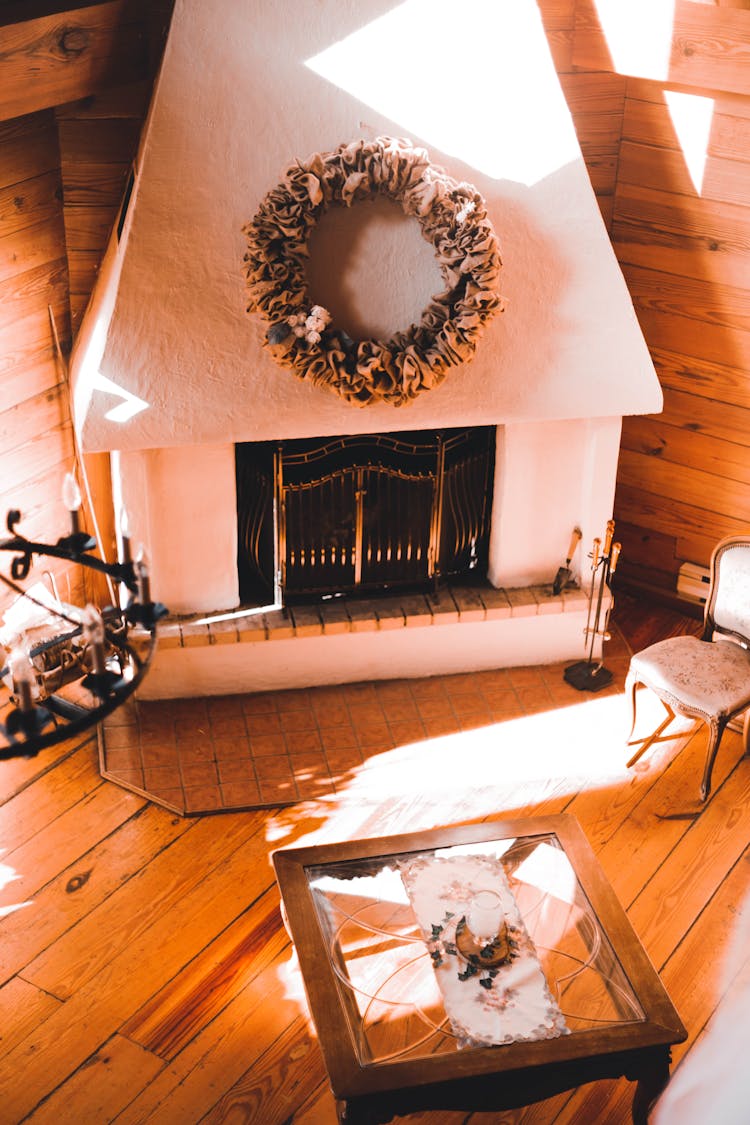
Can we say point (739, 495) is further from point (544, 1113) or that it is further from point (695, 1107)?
point (695, 1107)

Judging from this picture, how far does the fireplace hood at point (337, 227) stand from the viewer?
3.40 metres

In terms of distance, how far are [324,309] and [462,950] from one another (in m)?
1.87

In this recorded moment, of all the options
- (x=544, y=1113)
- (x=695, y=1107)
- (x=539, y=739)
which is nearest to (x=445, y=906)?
(x=544, y=1113)

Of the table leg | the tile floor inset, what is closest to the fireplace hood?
the tile floor inset

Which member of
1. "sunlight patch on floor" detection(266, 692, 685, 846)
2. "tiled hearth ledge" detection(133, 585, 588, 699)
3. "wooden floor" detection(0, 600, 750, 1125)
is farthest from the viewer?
"tiled hearth ledge" detection(133, 585, 588, 699)

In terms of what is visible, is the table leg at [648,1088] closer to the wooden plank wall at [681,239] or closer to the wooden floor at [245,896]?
the wooden floor at [245,896]

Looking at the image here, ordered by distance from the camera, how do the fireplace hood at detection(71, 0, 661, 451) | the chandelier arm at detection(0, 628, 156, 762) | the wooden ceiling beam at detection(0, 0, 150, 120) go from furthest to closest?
the fireplace hood at detection(71, 0, 661, 451) → the wooden ceiling beam at detection(0, 0, 150, 120) → the chandelier arm at detection(0, 628, 156, 762)

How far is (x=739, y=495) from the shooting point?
4.64 meters

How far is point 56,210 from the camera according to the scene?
157 inches

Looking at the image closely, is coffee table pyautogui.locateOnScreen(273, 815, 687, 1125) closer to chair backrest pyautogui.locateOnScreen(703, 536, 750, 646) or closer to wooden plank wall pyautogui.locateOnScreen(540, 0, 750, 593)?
chair backrest pyautogui.locateOnScreen(703, 536, 750, 646)

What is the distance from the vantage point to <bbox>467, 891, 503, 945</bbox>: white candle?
113 inches

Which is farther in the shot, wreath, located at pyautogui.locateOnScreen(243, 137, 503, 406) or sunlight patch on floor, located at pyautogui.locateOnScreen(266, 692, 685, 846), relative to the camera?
sunlight patch on floor, located at pyautogui.locateOnScreen(266, 692, 685, 846)

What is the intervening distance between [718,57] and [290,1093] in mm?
3485

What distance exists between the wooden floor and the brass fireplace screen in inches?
25.0
